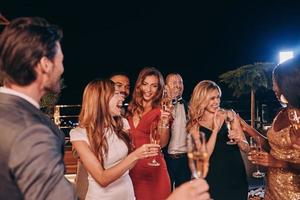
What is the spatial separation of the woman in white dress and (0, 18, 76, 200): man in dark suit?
1.15 m

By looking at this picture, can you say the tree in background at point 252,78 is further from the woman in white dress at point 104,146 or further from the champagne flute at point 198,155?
the champagne flute at point 198,155

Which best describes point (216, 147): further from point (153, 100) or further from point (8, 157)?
point (8, 157)

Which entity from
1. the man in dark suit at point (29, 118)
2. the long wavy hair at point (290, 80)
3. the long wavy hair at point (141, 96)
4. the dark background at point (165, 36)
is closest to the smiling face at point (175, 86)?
the long wavy hair at point (141, 96)

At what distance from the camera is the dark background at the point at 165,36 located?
2427 centimetres

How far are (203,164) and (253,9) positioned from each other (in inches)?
947

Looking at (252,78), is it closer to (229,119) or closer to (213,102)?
(213,102)

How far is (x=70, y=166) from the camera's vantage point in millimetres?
7246

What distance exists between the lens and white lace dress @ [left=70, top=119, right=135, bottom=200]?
2.73m

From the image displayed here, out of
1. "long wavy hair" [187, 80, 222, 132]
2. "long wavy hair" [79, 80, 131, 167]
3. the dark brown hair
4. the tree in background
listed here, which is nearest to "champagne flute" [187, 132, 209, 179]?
the dark brown hair

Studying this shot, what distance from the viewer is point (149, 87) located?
430cm

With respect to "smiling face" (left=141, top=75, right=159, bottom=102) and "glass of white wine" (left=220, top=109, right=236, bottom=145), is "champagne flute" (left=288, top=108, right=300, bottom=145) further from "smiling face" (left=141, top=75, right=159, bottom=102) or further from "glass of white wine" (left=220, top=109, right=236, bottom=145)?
"smiling face" (left=141, top=75, right=159, bottom=102)

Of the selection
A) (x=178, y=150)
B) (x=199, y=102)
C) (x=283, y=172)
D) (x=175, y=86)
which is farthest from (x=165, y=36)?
(x=283, y=172)

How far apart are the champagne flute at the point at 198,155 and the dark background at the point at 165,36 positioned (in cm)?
2196

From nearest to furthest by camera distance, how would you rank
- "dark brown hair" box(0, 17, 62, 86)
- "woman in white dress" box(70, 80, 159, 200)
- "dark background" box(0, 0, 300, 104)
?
1. "dark brown hair" box(0, 17, 62, 86)
2. "woman in white dress" box(70, 80, 159, 200)
3. "dark background" box(0, 0, 300, 104)
